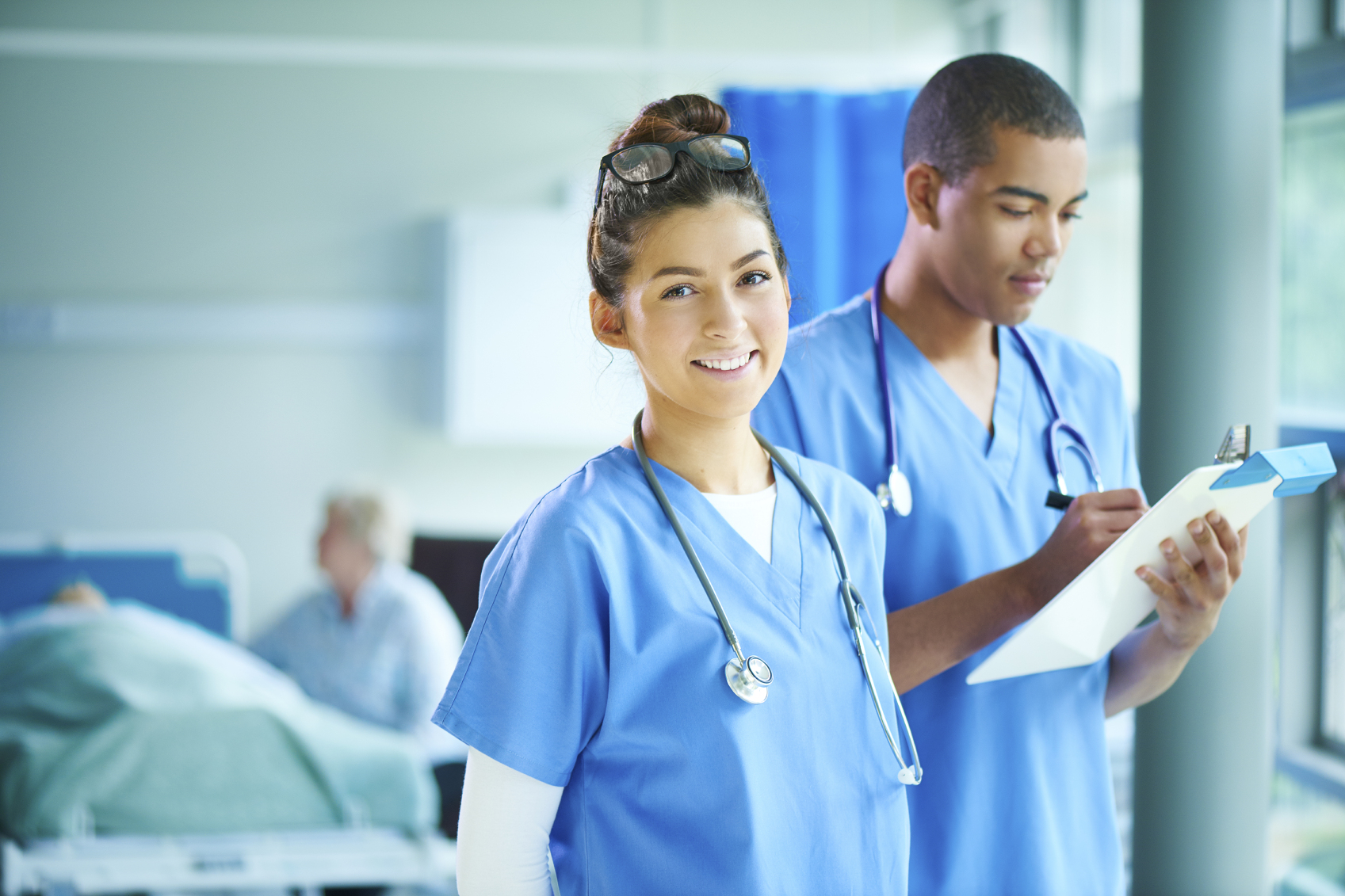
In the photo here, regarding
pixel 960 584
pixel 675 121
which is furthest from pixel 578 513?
pixel 960 584

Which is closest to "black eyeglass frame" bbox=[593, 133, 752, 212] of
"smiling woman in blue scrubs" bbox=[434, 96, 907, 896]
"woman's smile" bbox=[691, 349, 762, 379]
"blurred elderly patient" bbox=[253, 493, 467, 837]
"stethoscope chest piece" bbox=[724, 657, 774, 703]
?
"smiling woman in blue scrubs" bbox=[434, 96, 907, 896]

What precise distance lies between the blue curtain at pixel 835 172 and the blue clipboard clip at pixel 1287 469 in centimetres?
130

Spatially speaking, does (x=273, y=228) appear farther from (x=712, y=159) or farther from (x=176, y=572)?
(x=712, y=159)

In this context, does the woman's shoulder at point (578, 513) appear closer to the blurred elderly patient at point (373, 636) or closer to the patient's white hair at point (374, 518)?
the blurred elderly patient at point (373, 636)

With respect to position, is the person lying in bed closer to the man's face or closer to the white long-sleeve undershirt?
the white long-sleeve undershirt

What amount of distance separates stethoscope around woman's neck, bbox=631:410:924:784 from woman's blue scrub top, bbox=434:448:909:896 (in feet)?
0.03

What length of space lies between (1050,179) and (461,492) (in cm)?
359

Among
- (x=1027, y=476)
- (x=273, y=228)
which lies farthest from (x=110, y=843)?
(x=273, y=228)

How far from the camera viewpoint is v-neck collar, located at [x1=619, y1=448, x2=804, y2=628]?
912 millimetres

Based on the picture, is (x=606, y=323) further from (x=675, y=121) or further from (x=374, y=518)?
(x=374, y=518)

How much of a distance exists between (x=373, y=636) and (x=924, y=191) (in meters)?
2.37

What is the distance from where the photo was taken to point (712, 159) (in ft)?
2.97

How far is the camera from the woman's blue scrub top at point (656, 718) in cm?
82

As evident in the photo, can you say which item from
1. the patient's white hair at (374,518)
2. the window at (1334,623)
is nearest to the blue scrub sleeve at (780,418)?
the window at (1334,623)
